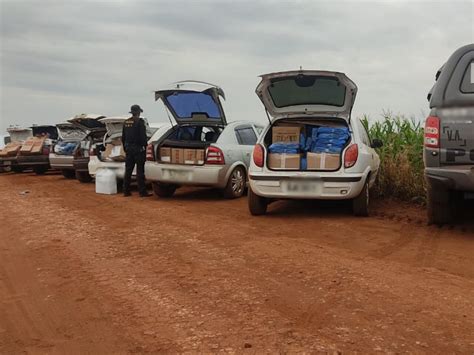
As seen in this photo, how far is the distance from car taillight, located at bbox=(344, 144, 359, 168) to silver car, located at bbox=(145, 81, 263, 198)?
294cm

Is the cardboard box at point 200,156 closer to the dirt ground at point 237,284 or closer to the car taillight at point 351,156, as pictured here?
the dirt ground at point 237,284

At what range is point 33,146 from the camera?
1762 cm

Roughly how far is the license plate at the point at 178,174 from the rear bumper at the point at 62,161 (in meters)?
6.10

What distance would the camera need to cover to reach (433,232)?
6.73m

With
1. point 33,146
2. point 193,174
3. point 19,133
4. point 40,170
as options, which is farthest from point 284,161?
point 19,133

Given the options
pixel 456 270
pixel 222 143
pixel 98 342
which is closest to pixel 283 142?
pixel 222 143

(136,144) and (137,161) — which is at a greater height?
(136,144)

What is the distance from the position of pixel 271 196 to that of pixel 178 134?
351cm

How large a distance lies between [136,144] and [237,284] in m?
6.66

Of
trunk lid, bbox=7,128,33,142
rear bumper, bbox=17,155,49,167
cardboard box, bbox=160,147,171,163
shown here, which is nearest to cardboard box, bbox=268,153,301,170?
cardboard box, bbox=160,147,171,163

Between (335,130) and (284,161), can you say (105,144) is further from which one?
(335,130)

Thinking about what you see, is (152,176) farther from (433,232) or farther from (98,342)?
(98,342)

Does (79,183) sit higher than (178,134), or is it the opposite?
(178,134)

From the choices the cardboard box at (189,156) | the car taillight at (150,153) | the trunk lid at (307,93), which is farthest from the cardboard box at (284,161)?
the car taillight at (150,153)
